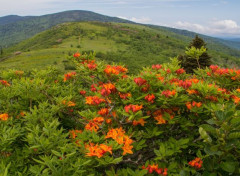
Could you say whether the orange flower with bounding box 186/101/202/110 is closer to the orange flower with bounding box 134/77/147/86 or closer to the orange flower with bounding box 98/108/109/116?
the orange flower with bounding box 134/77/147/86

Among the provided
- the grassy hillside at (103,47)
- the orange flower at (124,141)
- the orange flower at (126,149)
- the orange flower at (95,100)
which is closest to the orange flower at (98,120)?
the orange flower at (95,100)

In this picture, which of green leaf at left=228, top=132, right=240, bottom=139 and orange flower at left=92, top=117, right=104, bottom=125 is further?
orange flower at left=92, top=117, right=104, bottom=125

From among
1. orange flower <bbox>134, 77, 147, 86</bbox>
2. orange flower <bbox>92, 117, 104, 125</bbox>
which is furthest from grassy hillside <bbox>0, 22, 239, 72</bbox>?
orange flower <bbox>134, 77, 147, 86</bbox>

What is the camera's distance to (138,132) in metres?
2.65

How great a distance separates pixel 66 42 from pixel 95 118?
317 feet

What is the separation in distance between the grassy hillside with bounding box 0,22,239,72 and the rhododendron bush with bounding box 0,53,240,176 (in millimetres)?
58534

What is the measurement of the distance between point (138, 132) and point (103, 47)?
88699mm

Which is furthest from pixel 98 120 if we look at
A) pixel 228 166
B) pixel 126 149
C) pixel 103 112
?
pixel 228 166

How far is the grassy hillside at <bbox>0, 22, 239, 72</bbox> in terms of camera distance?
235ft

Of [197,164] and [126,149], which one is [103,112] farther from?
[197,164]

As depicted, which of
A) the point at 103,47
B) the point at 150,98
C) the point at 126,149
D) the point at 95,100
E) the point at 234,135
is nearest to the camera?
the point at 234,135

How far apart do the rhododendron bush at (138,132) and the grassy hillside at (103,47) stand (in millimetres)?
58534

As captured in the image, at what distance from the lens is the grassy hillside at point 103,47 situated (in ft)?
235

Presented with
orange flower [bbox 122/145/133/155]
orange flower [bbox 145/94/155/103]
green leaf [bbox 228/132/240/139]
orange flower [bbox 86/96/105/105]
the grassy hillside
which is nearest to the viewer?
green leaf [bbox 228/132/240/139]
